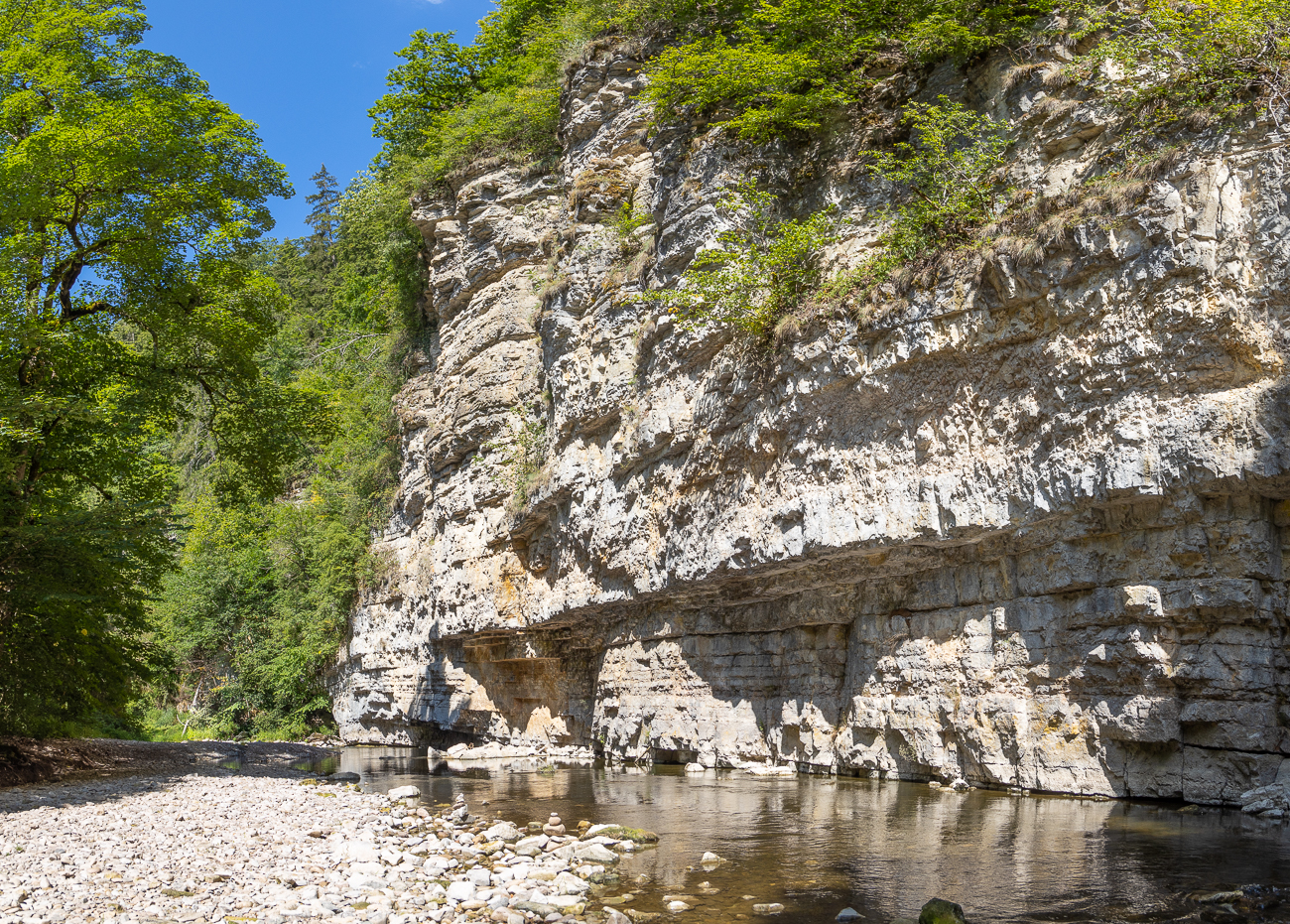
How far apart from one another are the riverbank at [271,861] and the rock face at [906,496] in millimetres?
6098

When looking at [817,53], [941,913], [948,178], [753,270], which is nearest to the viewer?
[941,913]

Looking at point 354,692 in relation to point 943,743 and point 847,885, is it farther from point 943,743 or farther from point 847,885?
point 847,885

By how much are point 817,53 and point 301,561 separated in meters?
24.6

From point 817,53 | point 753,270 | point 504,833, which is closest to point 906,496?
point 753,270

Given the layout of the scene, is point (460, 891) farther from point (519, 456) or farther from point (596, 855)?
point (519, 456)

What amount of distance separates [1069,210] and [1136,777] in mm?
7618

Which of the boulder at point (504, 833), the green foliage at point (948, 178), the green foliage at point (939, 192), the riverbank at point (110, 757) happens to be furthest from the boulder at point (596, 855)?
the green foliage at point (948, 178)

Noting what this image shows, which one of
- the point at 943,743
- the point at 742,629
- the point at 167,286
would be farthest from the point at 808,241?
the point at 167,286

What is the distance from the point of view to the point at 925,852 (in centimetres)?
902

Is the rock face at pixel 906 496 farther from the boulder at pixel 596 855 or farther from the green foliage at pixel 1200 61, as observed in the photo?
the boulder at pixel 596 855

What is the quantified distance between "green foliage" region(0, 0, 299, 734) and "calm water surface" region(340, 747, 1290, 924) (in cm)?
678

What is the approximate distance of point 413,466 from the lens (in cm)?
2912

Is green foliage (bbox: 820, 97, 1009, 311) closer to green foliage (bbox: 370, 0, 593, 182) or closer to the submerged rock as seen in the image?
the submerged rock

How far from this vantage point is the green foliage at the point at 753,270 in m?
16.4
